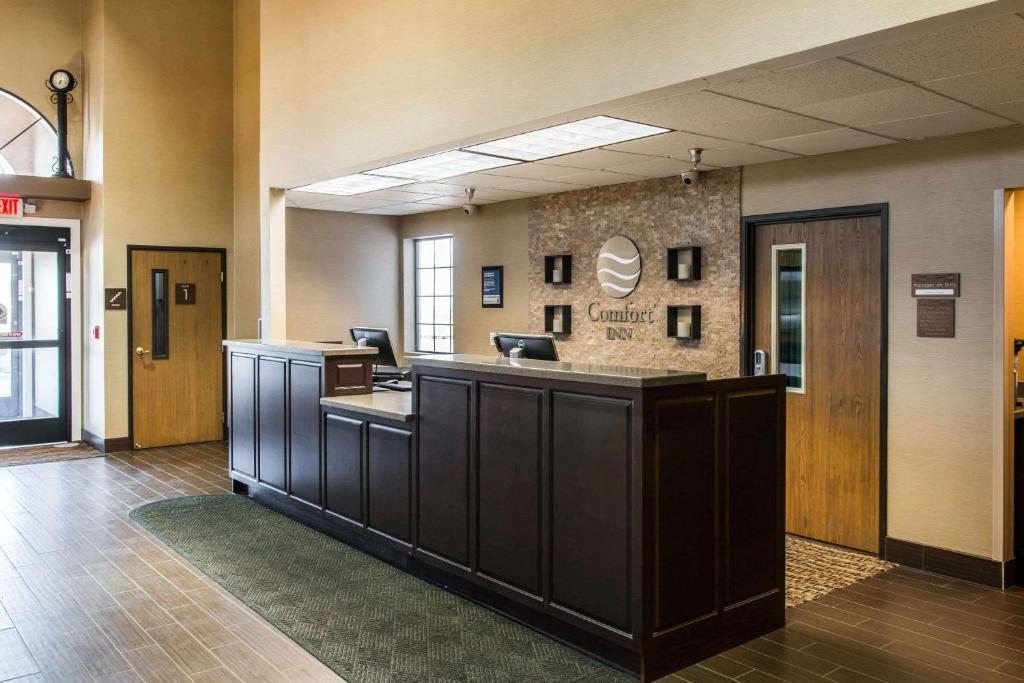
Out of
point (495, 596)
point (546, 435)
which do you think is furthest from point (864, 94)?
point (495, 596)

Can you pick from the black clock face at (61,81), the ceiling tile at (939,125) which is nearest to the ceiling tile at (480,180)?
the ceiling tile at (939,125)

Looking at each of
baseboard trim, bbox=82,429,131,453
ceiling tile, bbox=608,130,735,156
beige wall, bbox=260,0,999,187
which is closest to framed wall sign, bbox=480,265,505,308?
beige wall, bbox=260,0,999,187

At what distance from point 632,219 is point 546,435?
3319 millimetres

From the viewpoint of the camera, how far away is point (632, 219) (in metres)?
6.53

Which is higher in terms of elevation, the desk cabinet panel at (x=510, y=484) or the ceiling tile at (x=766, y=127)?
the ceiling tile at (x=766, y=127)

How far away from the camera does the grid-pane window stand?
898cm

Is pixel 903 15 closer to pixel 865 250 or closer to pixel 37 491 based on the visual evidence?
pixel 865 250

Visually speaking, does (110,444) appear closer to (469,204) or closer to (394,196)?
(394,196)

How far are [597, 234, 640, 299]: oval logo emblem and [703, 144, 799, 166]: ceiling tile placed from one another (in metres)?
1.19

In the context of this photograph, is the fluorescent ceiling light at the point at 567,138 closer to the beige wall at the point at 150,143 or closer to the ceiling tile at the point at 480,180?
the ceiling tile at the point at 480,180

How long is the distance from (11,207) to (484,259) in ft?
15.4

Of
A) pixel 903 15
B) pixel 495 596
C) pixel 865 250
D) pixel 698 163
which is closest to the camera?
pixel 903 15

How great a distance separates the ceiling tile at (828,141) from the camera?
452 centimetres

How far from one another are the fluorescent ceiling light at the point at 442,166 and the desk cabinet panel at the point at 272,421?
1636 mm
